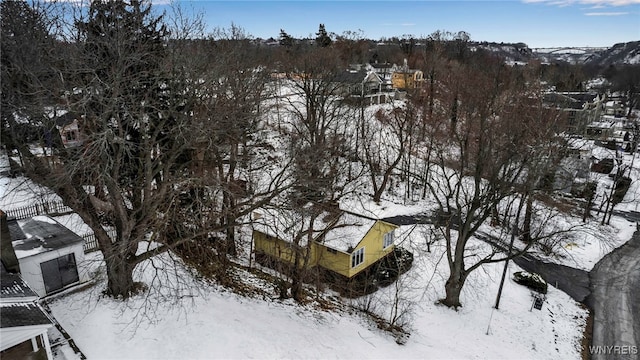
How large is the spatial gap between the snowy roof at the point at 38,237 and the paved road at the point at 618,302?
2052 cm

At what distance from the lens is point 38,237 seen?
13.9 m

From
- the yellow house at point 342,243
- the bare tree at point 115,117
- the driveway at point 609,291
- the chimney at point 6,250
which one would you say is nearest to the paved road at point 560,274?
the driveway at point 609,291

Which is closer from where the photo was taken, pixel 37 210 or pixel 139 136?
pixel 139 136

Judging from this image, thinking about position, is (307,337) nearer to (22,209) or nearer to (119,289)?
(119,289)

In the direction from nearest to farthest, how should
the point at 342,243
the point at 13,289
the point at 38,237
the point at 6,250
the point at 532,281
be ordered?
1. the point at 13,289
2. the point at 6,250
3. the point at 38,237
4. the point at 342,243
5. the point at 532,281

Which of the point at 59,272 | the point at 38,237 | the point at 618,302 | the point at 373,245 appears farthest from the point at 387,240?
the point at 38,237

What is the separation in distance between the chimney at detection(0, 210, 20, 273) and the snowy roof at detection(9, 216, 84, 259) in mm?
742

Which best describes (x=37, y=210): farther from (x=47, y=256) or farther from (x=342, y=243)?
(x=342, y=243)

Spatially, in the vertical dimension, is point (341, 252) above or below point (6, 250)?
below

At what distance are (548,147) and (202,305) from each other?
14633mm

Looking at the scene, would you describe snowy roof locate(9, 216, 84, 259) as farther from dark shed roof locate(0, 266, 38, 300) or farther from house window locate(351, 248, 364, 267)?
house window locate(351, 248, 364, 267)

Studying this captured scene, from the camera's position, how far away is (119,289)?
1295 cm

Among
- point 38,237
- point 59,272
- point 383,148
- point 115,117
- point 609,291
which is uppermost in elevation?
point 115,117

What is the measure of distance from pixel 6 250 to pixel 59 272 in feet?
6.98
